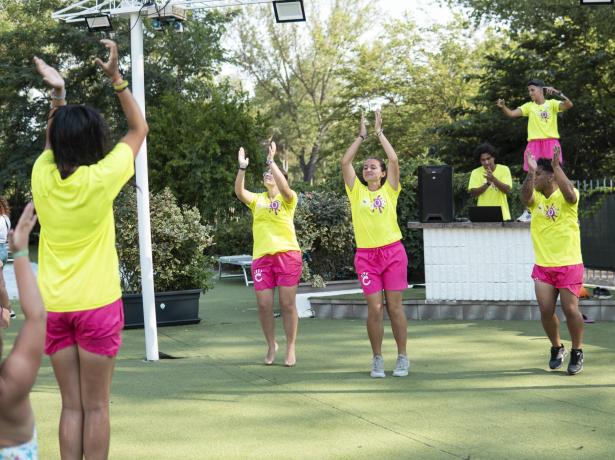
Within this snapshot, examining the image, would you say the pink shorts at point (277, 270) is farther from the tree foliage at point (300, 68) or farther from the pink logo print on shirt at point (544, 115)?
the tree foliage at point (300, 68)

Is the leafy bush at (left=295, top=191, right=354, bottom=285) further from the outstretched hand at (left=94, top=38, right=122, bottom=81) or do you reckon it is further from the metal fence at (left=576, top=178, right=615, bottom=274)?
the outstretched hand at (left=94, top=38, right=122, bottom=81)

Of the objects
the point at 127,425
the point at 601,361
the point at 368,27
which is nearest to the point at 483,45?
the point at 368,27

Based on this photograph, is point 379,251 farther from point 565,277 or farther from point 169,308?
point 169,308

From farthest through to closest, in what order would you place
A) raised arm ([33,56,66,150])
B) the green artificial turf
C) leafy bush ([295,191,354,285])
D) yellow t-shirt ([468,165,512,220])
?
1. leafy bush ([295,191,354,285])
2. yellow t-shirt ([468,165,512,220])
3. the green artificial turf
4. raised arm ([33,56,66,150])

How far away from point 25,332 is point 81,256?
0.93m

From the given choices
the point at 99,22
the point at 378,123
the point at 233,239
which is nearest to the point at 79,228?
the point at 378,123

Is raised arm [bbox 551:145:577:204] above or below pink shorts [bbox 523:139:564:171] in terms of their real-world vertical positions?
below

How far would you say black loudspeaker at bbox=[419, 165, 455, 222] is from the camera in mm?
11312

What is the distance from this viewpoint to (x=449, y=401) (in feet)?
20.9

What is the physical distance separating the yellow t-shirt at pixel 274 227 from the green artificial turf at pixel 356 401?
1.08 m

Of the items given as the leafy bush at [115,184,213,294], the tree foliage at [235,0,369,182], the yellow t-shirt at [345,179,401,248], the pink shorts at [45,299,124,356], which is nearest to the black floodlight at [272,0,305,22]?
the yellow t-shirt at [345,179,401,248]

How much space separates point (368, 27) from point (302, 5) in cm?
3576

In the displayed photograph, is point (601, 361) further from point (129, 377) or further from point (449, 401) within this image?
point (129, 377)

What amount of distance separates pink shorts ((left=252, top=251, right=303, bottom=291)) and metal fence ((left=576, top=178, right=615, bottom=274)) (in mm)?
8576
